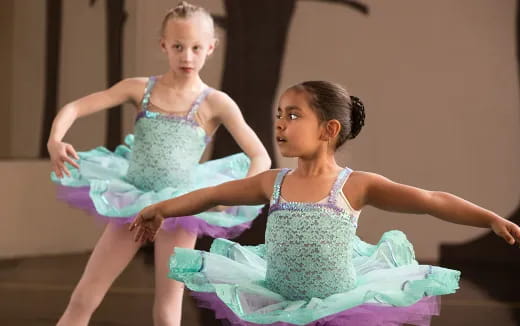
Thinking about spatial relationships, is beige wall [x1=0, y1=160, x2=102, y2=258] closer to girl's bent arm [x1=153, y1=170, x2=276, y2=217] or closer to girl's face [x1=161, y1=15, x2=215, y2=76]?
girl's face [x1=161, y1=15, x2=215, y2=76]

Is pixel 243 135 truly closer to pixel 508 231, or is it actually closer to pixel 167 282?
pixel 167 282

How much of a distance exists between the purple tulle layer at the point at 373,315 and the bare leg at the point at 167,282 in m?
0.79

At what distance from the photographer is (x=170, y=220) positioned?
2.73 m

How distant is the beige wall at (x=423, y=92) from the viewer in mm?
5434

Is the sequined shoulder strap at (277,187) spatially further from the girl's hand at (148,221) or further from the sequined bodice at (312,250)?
the girl's hand at (148,221)

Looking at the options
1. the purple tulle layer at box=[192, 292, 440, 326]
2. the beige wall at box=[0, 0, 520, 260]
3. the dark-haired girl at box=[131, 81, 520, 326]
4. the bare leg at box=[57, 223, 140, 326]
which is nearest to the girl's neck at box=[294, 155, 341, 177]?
the dark-haired girl at box=[131, 81, 520, 326]

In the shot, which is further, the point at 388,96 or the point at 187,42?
the point at 388,96

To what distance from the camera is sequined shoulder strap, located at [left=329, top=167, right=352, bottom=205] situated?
6.68 feet

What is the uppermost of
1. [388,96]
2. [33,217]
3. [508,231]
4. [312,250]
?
[388,96]

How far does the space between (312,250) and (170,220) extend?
81 cm

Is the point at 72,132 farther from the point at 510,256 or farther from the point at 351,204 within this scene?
the point at 351,204

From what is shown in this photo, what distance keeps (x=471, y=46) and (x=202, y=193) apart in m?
3.68

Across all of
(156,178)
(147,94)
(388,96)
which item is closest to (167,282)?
(156,178)

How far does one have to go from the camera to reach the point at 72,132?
6.24 m
